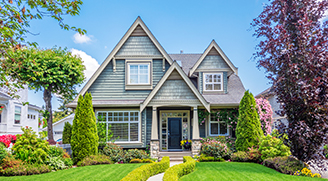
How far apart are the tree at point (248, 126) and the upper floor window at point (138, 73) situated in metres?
6.29

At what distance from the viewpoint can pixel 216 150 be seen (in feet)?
47.4

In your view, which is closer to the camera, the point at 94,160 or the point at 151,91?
the point at 94,160

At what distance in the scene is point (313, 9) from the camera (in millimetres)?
9992

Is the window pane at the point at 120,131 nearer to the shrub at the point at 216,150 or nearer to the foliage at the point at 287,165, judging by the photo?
the shrub at the point at 216,150

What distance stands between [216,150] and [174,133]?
3.42 metres

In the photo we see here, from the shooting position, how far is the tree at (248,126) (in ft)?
46.1

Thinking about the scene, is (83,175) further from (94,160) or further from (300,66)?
(300,66)

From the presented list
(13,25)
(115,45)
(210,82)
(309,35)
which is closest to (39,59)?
(115,45)

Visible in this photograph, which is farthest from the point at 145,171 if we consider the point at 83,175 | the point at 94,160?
the point at 94,160

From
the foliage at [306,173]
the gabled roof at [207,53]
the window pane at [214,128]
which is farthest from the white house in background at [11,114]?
the foliage at [306,173]

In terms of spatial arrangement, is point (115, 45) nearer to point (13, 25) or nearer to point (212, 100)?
point (212, 100)

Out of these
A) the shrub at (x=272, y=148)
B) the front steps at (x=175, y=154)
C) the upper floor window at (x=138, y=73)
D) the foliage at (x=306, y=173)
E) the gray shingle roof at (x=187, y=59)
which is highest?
the gray shingle roof at (x=187, y=59)

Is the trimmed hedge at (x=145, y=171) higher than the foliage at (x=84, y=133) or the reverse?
the reverse

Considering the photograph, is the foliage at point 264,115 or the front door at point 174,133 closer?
the foliage at point 264,115
